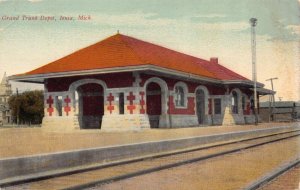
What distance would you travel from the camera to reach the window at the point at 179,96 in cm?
2031

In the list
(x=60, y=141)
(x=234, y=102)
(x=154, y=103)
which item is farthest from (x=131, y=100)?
(x=234, y=102)

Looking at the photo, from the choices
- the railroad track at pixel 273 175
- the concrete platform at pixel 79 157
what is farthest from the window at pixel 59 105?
the railroad track at pixel 273 175

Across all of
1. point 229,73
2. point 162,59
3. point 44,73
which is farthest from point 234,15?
point 229,73

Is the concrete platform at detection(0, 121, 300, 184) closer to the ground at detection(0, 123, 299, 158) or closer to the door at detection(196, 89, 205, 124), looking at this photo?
the ground at detection(0, 123, 299, 158)

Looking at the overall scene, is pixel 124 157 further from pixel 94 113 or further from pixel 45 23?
pixel 94 113

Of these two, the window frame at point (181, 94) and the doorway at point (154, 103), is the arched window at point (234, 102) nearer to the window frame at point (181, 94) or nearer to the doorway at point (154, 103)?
the window frame at point (181, 94)

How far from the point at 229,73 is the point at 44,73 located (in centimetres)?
1103

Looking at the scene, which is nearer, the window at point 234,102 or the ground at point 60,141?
the ground at point 60,141

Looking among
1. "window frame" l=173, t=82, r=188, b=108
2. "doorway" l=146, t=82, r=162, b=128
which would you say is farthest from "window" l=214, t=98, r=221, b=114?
"doorway" l=146, t=82, r=162, b=128

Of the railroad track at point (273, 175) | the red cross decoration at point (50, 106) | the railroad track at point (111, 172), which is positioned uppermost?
the red cross decoration at point (50, 106)

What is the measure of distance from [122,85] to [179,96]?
3.93 metres

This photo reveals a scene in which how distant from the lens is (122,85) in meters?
17.4

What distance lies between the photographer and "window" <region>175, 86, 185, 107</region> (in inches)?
800

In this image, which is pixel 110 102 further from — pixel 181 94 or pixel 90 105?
pixel 181 94
